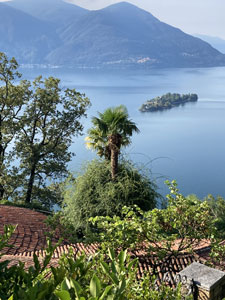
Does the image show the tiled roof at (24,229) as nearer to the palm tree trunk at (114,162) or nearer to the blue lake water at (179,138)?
the palm tree trunk at (114,162)

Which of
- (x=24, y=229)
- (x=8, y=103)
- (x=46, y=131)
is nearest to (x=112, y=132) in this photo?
(x=24, y=229)

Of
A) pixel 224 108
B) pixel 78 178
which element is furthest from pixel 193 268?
pixel 224 108

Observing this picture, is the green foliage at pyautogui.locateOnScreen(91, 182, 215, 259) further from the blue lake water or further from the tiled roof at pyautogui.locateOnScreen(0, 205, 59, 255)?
the blue lake water

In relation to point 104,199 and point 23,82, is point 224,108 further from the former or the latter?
point 104,199

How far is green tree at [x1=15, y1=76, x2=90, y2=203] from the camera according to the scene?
59.2 ft

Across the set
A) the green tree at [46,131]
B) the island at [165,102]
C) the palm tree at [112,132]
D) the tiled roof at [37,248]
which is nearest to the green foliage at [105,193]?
the palm tree at [112,132]

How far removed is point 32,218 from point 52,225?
4.42 meters

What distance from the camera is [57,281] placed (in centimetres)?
192

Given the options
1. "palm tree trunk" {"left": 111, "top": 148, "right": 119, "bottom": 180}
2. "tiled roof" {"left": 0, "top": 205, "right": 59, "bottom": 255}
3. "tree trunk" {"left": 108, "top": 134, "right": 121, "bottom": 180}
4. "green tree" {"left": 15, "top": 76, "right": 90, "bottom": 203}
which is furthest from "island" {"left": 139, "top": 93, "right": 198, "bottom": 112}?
"palm tree trunk" {"left": 111, "top": 148, "right": 119, "bottom": 180}

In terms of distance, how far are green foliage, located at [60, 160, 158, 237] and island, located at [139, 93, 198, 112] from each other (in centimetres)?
7425

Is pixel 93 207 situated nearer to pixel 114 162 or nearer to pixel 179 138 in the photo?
pixel 114 162

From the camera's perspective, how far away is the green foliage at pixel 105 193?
30.6 feet

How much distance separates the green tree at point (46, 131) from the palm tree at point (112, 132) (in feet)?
24.3

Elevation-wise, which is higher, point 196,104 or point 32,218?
point 196,104
